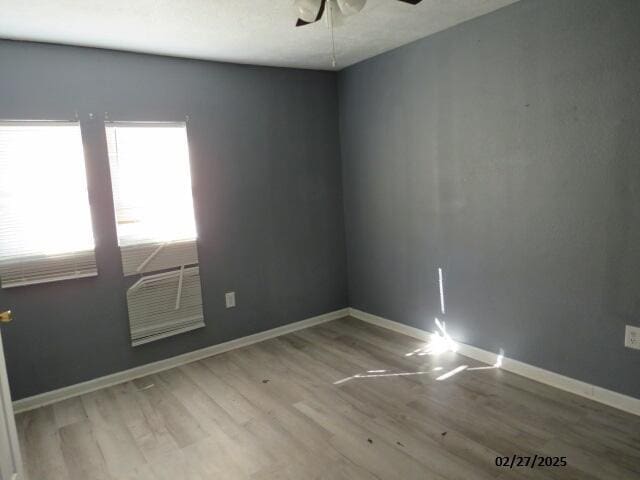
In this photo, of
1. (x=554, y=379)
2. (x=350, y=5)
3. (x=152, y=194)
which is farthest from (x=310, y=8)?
(x=554, y=379)

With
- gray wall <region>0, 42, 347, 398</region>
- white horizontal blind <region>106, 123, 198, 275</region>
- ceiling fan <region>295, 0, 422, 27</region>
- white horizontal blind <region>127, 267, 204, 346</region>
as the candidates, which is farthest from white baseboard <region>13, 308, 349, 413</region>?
ceiling fan <region>295, 0, 422, 27</region>

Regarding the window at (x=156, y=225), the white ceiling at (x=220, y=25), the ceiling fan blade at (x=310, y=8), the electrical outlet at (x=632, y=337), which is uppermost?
A: the white ceiling at (x=220, y=25)

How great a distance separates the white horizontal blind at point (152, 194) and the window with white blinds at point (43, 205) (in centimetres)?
22

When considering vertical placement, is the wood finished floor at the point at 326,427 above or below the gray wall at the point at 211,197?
below

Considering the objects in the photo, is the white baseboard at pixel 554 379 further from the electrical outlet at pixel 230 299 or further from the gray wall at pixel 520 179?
the electrical outlet at pixel 230 299

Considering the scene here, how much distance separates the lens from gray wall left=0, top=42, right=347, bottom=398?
2.79 metres

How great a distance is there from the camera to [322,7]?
1.82m

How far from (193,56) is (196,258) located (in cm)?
154

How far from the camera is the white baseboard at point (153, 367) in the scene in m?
2.84

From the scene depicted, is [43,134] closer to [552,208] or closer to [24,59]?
[24,59]

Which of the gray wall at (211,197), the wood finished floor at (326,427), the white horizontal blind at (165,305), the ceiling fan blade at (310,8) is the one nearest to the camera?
the ceiling fan blade at (310,8)

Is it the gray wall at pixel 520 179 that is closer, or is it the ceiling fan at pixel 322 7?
the ceiling fan at pixel 322 7

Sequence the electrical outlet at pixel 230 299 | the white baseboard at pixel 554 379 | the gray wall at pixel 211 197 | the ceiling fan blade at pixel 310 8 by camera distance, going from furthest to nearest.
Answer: the electrical outlet at pixel 230 299 < the gray wall at pixel 211 197 < the white baseboard at pixel 554 379 < the ceiling fan blade at pixel 310 8

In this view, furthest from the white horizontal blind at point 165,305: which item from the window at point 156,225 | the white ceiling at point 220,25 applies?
the white ceiling at point 220,25
